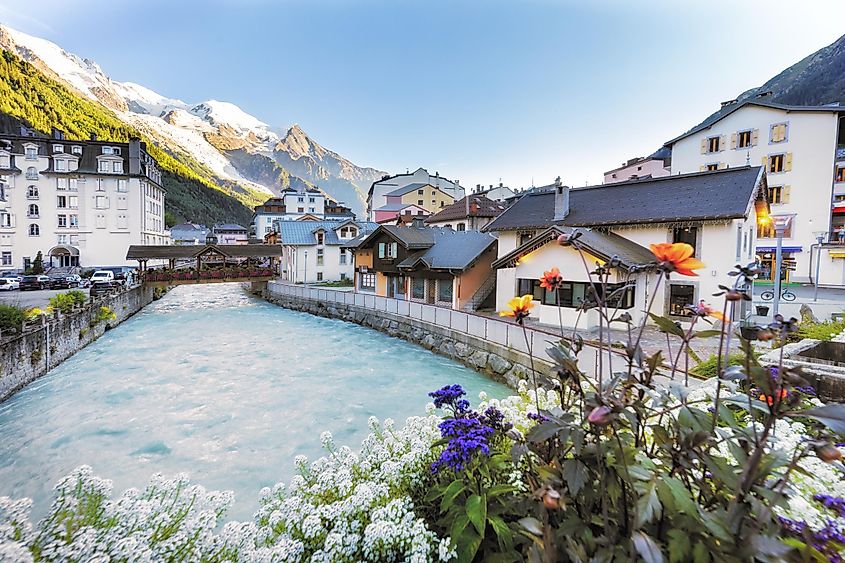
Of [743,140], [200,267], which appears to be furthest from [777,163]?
[200,267]

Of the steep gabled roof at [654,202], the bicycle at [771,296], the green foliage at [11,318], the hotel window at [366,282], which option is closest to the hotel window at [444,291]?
the steep gabled roof at [654,202]

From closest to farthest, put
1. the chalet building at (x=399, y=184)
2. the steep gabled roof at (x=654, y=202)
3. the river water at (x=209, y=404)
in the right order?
the river water at (x=209, y=404), the steep gabled roof at (x=654, y=202), the chalet building at (x=399, y=184)

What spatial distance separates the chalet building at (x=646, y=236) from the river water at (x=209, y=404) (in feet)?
18.7

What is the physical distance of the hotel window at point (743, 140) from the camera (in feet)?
95.3

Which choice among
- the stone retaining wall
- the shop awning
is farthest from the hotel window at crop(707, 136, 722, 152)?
the stone retaining wall

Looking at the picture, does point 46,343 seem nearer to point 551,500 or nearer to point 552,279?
point 552,279

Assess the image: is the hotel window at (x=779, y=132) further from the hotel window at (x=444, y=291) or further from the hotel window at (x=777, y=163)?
the hotel window at (x=444, y=291)

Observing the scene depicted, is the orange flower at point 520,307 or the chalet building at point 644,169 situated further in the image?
the chalet building at point 644,169

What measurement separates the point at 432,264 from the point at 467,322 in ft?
25.7

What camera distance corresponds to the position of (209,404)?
11.6 m

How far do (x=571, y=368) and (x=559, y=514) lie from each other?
32.2 inches

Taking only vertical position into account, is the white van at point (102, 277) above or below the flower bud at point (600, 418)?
below

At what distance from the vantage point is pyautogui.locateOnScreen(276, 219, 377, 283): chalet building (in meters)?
38.1

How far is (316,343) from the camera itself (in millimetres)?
19156
